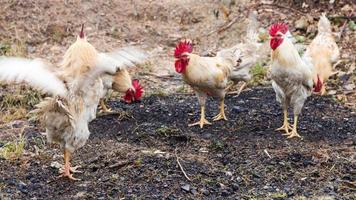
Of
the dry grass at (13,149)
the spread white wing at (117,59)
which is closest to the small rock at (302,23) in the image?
the dry grass at (13,149)

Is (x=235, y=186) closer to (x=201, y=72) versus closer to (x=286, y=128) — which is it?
(x=286, y=128)

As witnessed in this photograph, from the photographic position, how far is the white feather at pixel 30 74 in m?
4.84

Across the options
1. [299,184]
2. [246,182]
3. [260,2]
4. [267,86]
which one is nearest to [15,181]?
[246,182]

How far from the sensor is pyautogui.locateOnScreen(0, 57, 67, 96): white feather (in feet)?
15.9

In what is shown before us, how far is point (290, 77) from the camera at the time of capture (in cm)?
697

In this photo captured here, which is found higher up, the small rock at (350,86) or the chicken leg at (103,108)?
the small rock at (350,86)

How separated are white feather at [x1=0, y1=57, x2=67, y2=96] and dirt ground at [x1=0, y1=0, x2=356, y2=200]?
1035 mm

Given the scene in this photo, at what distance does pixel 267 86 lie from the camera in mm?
9086

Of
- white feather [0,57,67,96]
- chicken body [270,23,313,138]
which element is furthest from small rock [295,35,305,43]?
white feather [0,57,67,96]

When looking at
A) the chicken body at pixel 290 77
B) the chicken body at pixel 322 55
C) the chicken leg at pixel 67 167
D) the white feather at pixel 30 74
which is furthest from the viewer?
the chicken body at pixel 322 55

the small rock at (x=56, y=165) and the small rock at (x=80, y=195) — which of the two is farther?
the small rock at (x=56, y=165)

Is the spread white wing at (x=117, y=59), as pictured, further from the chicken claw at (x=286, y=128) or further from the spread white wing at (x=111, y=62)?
the chicken claw at (x=286, y=128)

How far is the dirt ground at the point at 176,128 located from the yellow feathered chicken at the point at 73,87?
1.49 ft

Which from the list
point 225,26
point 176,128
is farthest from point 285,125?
point 225,26
